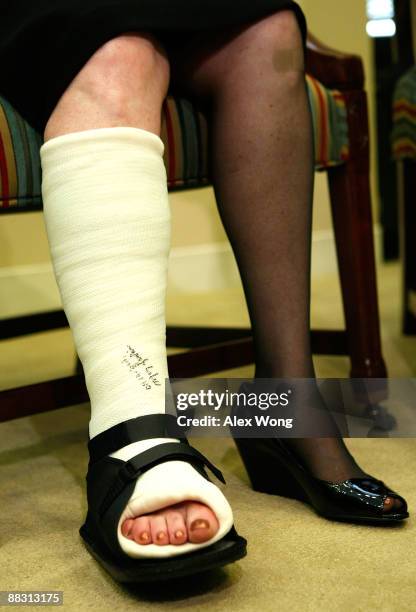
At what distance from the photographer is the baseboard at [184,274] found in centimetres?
237

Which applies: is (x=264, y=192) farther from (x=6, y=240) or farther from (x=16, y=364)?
(x=6, y=240)

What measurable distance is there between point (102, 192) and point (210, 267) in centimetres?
211

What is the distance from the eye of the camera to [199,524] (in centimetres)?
64

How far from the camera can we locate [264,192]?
902 millimetres

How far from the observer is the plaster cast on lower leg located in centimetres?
72

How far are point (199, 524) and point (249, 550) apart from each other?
0.50ft

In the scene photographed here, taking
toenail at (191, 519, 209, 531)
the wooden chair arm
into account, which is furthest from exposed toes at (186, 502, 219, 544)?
the wooden chair arm

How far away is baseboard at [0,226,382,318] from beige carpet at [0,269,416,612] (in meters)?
1.24

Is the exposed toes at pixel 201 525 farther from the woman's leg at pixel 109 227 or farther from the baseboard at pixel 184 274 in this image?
the baseboard at pixel 184 274

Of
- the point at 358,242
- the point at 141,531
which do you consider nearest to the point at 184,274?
the point at 358,242

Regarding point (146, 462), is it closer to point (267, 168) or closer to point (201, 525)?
point (201, 525)

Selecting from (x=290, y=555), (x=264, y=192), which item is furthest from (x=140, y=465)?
(x=264, y=192)

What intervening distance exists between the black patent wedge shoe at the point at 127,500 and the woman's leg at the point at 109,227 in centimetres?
1

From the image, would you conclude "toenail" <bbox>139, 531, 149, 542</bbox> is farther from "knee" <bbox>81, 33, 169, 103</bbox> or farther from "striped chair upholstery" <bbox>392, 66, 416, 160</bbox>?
"striped chair upholstery" <bbox>392, 66, 416, 160</bbox>
